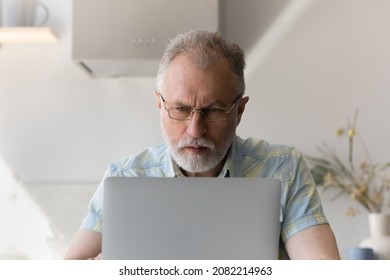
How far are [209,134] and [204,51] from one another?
0.77 feet

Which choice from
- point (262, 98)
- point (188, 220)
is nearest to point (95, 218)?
point (188, 220)

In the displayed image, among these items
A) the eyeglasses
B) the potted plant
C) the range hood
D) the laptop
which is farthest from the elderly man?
the potted plant

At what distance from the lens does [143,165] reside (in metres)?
2.19

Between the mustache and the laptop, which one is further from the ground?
the mustache

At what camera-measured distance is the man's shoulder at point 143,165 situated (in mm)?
2168

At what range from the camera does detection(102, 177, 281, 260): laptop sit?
143 cm

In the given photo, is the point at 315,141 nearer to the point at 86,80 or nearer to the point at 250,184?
the point at 86,80

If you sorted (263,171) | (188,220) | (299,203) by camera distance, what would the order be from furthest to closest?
1. (263,171)
2. (299,203)
3. (188,220)

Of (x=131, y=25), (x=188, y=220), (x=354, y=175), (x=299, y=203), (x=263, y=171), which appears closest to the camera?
(x=188, y=220)

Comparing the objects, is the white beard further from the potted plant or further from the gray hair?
the potted plant

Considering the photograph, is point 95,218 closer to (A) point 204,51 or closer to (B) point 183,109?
(B) point 183,109

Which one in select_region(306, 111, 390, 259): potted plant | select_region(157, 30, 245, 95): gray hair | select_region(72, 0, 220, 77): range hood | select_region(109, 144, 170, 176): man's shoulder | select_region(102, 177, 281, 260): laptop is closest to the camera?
select_region(102, 177, 281, 260): laptop

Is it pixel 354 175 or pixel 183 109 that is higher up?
pixel 183 109

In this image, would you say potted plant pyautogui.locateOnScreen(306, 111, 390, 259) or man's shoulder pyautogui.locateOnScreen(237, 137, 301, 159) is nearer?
man's shoulder pyautogui.locateOnScreen(237, 137, 301, 159)
